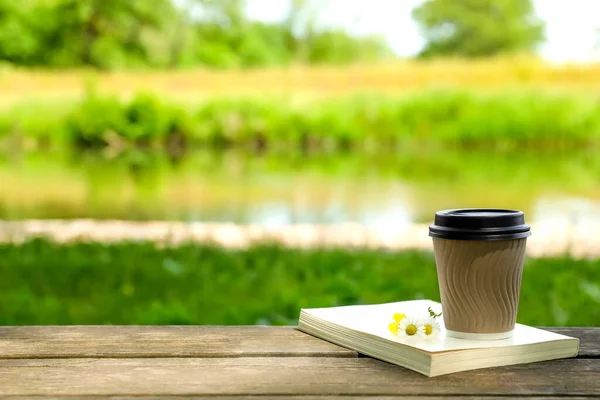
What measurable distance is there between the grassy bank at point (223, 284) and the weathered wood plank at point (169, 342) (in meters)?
1.14

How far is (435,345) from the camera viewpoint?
0.83 m

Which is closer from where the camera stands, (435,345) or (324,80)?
(435,345)

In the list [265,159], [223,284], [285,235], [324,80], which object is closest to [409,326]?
[223,284]

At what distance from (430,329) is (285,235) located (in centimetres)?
400

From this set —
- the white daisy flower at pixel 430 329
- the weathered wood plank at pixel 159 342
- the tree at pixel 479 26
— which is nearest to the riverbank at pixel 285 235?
the weathered wood plank at pixel 159 342

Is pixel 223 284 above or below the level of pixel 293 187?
below

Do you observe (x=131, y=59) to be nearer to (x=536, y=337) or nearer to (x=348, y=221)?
(x=348, y=221)

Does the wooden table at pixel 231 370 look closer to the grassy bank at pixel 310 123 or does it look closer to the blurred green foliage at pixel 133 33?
the grassy bank at pixel 310 123

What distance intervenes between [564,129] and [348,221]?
8.96 metres

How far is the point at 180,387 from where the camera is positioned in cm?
76

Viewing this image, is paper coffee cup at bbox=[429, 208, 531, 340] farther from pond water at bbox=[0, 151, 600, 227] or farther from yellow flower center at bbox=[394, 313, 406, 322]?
pond water at bbox=[0, 151, 600, 227]

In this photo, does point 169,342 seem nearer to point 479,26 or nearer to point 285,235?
point 285,235

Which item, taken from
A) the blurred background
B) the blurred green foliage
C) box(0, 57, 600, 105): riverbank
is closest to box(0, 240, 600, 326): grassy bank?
the blurred background

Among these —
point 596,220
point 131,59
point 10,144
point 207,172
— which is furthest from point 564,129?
point 131,59
